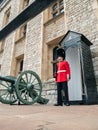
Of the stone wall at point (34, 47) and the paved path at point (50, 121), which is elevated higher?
the stone wall at point (34, 47)

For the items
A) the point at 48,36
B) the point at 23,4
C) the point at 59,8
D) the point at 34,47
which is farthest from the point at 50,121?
the point at 23,4

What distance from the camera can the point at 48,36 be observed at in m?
7.67

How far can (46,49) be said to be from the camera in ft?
25.2

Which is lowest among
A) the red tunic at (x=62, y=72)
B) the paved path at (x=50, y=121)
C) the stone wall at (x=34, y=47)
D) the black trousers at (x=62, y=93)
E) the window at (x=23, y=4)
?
the paved path at (x=50, y=121)

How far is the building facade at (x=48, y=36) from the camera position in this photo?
588 centimetres

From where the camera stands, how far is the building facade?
5881mm

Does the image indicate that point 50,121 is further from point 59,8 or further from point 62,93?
point 59,8

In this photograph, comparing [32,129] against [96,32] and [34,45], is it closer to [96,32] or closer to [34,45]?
[96,32]

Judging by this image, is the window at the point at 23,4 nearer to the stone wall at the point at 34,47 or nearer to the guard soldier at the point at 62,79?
the stone wall at the point at 34,47

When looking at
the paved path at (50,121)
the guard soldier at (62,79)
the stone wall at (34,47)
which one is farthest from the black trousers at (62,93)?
the stone wall at (34,47)

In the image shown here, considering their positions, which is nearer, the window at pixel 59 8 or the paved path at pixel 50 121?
the paved path at pixel 50 121

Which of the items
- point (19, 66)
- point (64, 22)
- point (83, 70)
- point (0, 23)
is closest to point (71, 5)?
point (64, 22)

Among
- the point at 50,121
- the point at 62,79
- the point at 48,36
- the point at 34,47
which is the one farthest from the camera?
the point at 34,47

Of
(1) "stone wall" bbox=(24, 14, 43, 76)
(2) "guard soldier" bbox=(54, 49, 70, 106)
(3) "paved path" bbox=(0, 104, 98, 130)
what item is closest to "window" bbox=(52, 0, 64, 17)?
(1) "stone wall" bbox=(24, 14, 43, 76)
